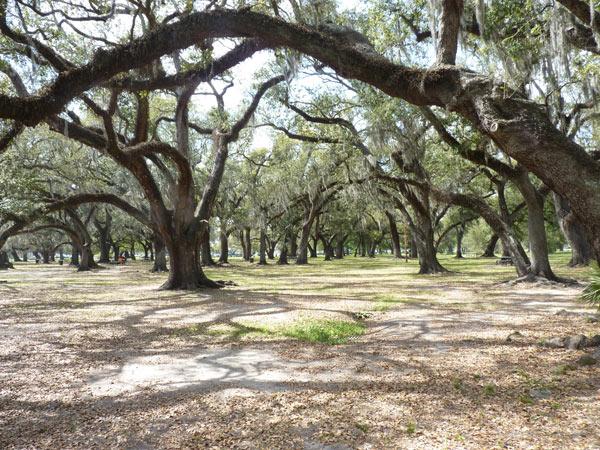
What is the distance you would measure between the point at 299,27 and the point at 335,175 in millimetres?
21591

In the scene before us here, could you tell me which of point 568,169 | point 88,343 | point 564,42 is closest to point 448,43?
point 568,169

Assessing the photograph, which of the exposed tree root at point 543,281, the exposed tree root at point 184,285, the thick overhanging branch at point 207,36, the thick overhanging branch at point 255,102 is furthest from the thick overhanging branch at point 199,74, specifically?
the exposed tree root at point 543,281

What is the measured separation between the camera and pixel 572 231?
1978cm

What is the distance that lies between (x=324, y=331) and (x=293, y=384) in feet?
8.97

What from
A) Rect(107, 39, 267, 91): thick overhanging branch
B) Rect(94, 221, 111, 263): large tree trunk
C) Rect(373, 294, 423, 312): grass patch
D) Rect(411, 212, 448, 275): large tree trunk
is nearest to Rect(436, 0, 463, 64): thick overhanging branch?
Rect(107, 39, 267, 91): thick overhanging branch

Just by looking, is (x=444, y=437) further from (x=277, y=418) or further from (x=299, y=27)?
(x=299, y=27)

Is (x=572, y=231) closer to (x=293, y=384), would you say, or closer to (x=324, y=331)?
(x=324, y=331)

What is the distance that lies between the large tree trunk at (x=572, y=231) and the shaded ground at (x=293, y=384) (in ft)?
41.4

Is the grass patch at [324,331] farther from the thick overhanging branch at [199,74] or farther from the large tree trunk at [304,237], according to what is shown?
the large tree trunk at [304,237]

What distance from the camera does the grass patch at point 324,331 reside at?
652 centimetres

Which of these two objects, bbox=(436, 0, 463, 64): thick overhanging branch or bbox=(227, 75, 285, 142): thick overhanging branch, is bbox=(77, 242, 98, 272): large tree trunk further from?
bbox=(436, 0, 463, 64): thick overhanging branch

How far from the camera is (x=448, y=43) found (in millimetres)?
5410

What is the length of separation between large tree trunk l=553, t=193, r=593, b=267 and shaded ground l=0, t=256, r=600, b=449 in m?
12.6

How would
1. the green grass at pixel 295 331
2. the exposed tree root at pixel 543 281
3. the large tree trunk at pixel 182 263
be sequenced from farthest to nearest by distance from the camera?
1. the large tree trunk at pixel 182 263
2. the exposed tree root at pixel 543 281
3. the green grass at pixel 295 331
